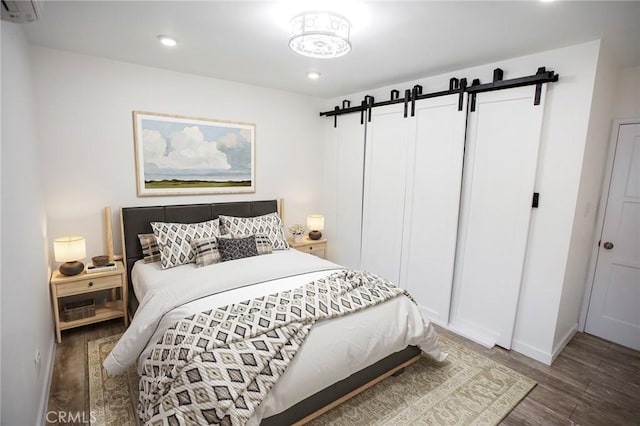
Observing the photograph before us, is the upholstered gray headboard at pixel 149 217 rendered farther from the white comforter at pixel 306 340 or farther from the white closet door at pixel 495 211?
the white closet door at pixel 495 211

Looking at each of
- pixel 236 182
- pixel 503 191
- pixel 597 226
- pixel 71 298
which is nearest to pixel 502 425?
pixel 503 191

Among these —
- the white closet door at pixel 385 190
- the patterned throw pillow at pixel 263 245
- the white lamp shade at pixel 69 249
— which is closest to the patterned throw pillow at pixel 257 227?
the patterned throw pillow at pixel 263 245

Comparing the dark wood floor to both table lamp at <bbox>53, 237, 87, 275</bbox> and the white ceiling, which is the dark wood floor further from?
the white ceiling

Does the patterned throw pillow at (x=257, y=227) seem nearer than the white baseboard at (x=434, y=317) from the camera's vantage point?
No

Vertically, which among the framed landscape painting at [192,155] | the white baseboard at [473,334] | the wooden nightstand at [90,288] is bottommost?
the white baseboard at [473,334]

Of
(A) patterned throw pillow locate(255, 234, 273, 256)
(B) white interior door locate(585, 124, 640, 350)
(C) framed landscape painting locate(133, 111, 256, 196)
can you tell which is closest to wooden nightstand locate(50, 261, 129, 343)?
(C) framed landscape painting locate(133, 111, 256, 196)

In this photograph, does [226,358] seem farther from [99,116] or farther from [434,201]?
[99,116]

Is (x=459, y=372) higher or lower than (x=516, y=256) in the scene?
lower

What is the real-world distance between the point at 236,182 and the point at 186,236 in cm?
101

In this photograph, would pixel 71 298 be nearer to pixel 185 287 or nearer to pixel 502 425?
pixel 185 287

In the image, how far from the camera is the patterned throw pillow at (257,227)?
341cm

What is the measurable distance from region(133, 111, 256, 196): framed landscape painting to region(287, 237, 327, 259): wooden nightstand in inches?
35.6

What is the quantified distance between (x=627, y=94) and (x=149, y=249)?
461 centimetres

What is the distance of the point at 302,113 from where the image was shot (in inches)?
169
